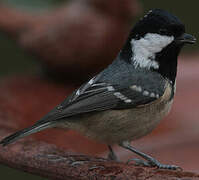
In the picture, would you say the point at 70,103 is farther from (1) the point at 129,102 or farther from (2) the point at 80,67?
(2) the point at 80,67

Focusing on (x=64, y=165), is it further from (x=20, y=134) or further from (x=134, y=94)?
(x=134, y=94)

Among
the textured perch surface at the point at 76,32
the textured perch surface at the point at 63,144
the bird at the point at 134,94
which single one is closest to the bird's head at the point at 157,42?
the bird at the point at 134,94

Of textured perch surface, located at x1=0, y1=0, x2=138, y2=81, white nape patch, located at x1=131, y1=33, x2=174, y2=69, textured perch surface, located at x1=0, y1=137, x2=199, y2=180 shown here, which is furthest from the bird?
textured perch surface, located at x1=0, y1=0, x2=138, y2=81

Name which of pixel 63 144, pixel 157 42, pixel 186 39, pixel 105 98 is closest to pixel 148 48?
pixel 157 42

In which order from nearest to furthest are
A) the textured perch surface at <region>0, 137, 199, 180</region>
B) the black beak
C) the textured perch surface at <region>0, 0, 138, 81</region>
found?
the textured perch surface at <region>0, 137, 199, 180</region>
the black beak
the textured perch surface at <region>0, 0, 138, 81</region>

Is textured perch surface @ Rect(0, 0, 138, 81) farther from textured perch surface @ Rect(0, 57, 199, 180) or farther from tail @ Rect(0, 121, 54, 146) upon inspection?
tail @ Rect(0, 121, 54, 146)

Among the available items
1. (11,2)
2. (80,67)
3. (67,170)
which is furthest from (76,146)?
(11,2)

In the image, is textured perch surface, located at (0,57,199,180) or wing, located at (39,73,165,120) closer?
textured perch surface, located at (0,57,199,180)
